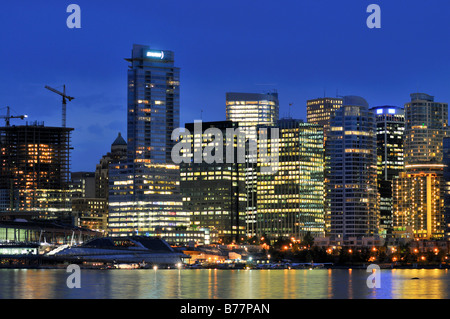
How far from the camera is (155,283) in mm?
190750
